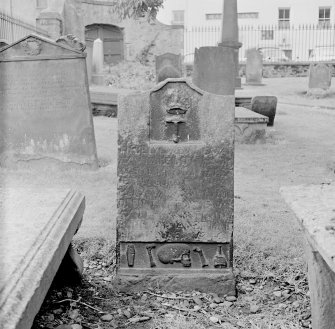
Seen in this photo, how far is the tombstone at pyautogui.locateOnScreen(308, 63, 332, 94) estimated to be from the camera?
51.6 ft

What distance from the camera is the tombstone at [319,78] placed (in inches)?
619

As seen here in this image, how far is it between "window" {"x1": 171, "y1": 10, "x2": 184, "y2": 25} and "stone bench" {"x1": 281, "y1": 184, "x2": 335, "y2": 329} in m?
34.7

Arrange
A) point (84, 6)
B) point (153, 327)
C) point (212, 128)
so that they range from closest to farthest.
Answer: point (153, 327)
point (212, 128)
point (84, 6)

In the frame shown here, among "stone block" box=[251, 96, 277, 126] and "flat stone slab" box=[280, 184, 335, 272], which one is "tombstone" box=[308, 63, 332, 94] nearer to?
"stone block" box=[251, 96, 277, 126]

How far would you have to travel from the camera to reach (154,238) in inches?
133

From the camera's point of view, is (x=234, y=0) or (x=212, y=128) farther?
(x=234, y=0)

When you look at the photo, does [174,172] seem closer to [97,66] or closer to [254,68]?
[97,66]

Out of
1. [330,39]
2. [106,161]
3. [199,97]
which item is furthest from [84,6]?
[199,97]

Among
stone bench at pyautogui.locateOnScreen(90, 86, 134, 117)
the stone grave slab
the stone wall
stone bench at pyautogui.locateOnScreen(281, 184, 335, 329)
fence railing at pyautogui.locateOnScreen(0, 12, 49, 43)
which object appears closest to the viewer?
stone bench at pyautogui.locateOnScreen(281, 184, 335, 329)

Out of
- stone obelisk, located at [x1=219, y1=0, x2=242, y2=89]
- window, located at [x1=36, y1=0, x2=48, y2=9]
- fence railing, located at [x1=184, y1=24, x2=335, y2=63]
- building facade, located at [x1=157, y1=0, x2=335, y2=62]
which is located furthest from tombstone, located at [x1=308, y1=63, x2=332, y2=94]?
building facade, located at [x1=157, y1=0, x2=335, y2=62]

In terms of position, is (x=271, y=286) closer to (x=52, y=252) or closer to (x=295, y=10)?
(x=52, y=252)

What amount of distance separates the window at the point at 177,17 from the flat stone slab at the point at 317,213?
114 ft

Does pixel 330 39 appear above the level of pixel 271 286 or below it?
above

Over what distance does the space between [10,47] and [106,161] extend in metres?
1.79
